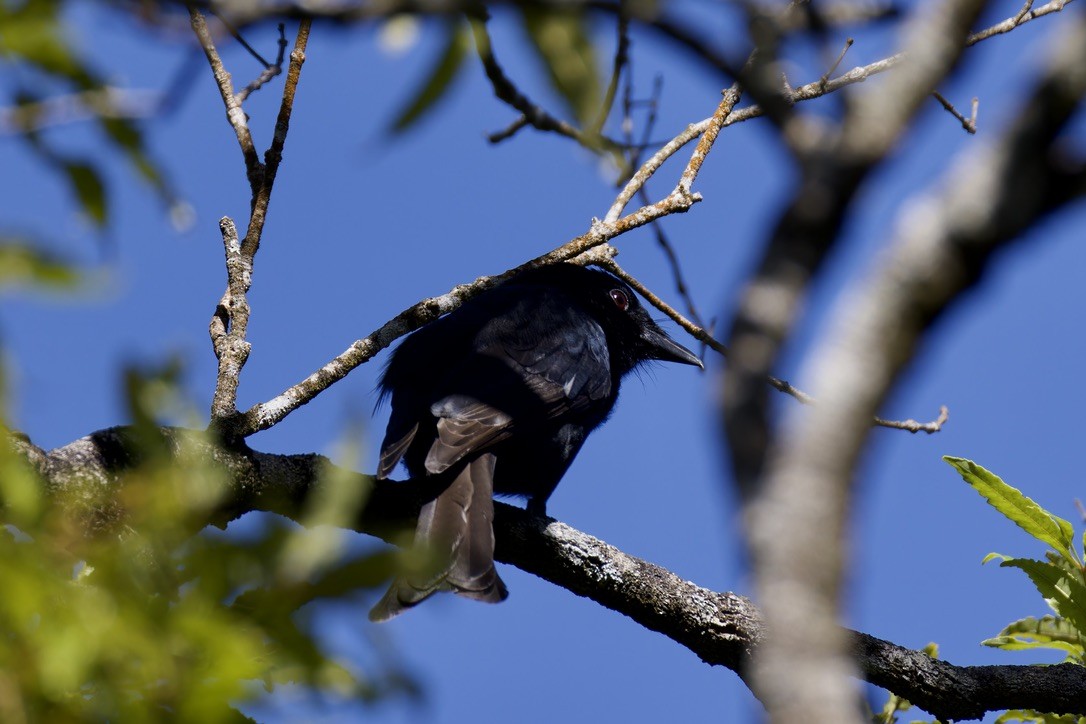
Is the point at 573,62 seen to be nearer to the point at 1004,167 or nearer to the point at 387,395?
the point at 1004,167

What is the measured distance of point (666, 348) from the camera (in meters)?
6.43

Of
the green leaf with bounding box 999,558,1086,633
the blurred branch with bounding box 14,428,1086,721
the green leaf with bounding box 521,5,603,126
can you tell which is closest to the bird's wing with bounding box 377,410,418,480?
the blurred branch with bounding box 14,428,1086,721

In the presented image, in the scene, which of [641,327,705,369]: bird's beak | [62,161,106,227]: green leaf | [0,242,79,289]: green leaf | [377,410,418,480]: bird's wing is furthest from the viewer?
[641,327,705,369]: bird's beak

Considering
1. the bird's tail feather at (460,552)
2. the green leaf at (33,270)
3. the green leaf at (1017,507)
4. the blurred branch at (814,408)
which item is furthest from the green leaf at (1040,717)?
the green leaf at (33,270)

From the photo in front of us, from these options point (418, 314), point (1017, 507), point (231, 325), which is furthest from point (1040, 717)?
point (231, 325)

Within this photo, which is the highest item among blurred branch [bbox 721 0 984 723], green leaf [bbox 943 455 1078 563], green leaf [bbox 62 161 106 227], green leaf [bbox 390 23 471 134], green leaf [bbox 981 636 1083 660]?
green leaf [bbox 943 455 1078 563]

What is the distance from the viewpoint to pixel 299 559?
1.47 metres

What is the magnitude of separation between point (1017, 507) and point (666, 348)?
3.11m

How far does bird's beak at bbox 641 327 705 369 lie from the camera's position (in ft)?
21.0

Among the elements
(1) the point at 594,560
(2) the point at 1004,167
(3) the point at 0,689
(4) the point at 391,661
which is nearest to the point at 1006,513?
(1) the point at 594,560

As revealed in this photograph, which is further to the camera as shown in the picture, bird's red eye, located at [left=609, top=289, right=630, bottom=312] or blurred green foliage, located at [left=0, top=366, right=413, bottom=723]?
bird's red eye, located at [left=609, top=289, right=630, bottom=312]

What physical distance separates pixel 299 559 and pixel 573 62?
76 cm

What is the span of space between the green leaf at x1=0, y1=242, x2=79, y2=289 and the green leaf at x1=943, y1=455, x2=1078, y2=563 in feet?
9.40

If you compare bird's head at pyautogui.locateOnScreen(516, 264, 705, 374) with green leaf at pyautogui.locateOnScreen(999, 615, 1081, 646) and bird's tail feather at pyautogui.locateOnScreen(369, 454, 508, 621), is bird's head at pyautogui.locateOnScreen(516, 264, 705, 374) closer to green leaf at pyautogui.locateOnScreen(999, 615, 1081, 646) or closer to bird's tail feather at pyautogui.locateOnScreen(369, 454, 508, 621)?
bird's tail feather at pyautogui.locateOnScreen(369, 454, 508, 621)
